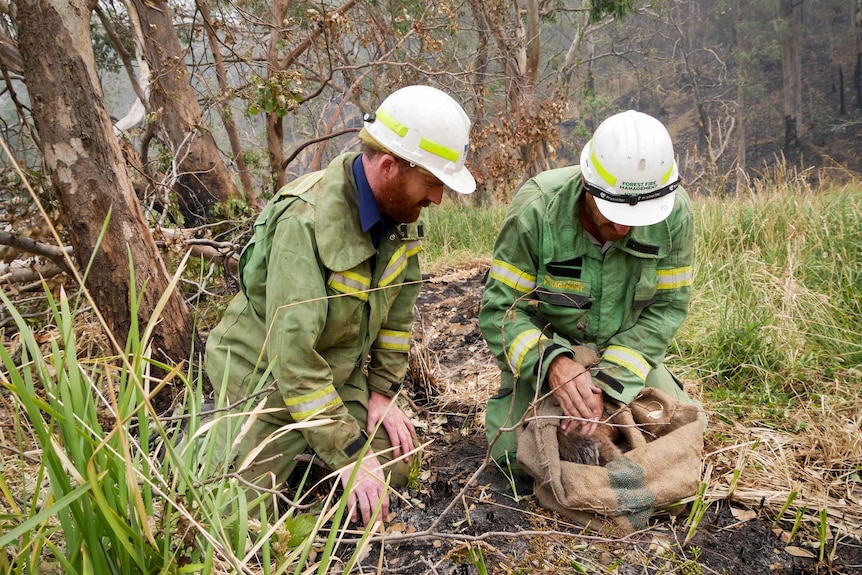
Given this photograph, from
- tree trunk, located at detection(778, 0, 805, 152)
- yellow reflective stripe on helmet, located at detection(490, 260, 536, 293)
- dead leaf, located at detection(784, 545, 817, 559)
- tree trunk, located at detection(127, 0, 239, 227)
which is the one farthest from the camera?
tree trunk, located at detection(778, 0, 805, 152)

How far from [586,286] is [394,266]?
863 millimetres

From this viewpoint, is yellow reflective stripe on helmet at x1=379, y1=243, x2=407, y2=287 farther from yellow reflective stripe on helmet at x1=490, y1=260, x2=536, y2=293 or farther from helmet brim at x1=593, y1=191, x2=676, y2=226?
helmet brim at x1=593, y1=191, x2=676, y2=226

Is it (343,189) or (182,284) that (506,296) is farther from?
(182,284)

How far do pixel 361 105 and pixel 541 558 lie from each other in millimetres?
11978

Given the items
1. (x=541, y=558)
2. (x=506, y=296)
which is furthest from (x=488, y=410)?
(x=541, y=558)

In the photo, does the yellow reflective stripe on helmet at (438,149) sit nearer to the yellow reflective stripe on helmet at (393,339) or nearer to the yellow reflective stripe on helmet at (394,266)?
the yellow reflective stripe on helmet at (394,266)

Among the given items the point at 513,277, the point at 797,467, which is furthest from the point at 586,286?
the point at 797,467

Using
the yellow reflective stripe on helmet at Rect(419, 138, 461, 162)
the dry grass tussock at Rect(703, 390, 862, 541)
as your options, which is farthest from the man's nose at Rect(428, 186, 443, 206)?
the dry grass tussock at Rect(703, 390, 862, 541)

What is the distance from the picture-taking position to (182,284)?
412 centimetres

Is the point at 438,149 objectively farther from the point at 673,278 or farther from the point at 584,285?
the point at 673,278

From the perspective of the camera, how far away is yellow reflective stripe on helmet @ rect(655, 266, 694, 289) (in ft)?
8.24

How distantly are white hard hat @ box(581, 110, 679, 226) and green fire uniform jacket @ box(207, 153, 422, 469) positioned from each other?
0.82 metres

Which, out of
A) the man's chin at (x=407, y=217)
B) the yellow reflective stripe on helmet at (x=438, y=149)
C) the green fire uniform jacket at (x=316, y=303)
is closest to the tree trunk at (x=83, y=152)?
the green fire uniform jacket at (x=316, y=303)

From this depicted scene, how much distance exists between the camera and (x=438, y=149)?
83.7 inches
